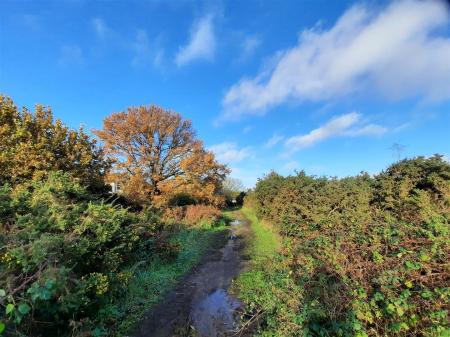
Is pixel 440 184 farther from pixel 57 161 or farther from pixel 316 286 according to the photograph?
pixel 57 161

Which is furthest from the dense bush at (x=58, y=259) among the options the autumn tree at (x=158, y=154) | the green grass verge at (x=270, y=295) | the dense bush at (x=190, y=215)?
the autumn tree at (x=158, y=154)

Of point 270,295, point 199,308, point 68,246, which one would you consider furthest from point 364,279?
point 68,246

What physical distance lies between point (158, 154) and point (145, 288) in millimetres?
15992

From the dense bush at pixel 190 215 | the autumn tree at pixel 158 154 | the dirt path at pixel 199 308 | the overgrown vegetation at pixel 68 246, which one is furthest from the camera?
the autumn tree at pixel 158 154

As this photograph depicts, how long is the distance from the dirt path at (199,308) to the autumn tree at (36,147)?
25.9ft

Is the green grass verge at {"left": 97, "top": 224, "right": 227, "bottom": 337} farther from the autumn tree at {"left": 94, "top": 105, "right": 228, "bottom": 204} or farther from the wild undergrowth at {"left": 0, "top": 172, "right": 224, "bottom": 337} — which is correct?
the autumn tree at {"left": 94, "top": 105, "right": 228, "bottom": 204}

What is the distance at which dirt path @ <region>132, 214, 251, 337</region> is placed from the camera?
4.58 meters

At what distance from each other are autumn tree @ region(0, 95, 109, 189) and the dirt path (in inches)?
311

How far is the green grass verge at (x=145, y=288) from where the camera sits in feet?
15.6

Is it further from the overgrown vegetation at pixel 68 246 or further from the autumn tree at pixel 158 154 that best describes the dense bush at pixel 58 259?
the autumn tree at pixel 158 154

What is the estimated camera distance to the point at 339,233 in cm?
459

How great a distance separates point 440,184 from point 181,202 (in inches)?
727

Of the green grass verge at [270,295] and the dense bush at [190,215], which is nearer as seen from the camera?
the green grass verge at [270,295]

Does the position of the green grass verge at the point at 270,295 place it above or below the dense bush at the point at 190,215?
below
